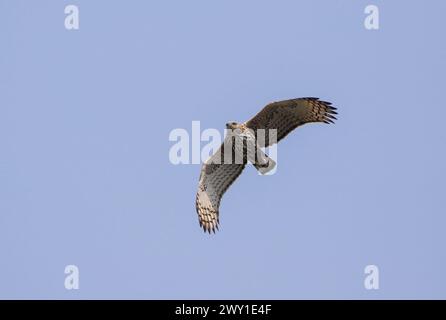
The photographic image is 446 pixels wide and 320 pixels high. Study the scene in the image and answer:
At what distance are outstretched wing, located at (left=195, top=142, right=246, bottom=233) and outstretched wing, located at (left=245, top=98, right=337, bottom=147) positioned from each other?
2.73 feet

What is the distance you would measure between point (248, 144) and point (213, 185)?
1137 millimetres

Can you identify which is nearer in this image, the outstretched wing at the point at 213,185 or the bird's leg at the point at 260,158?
the bird's leg at the point at 260,158

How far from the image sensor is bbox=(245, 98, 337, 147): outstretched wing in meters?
21.2

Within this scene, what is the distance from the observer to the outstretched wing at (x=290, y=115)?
69.6 feet

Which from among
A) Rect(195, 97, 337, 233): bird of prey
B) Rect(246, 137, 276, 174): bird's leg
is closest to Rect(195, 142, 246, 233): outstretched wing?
Rect(195, 97, 337, 233): bird of prey

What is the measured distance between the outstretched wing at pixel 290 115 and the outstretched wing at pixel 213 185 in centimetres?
83

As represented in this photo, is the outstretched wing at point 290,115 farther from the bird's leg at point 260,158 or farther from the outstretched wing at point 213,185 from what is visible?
the outstretched wing at point 213,185

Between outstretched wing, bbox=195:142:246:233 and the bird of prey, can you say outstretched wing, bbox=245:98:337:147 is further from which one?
outstretched wing, bbox=195:142:246:233

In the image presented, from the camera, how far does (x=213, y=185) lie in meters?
22.1

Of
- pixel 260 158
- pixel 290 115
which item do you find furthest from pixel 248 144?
pixel 290 115

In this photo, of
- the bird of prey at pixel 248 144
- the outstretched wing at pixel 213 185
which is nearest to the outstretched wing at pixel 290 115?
the bird of prey at pixel 248 144
